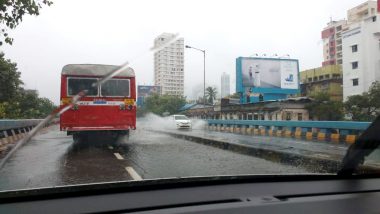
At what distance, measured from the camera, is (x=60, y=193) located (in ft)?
7.12

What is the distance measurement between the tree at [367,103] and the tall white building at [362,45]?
0.33 meters

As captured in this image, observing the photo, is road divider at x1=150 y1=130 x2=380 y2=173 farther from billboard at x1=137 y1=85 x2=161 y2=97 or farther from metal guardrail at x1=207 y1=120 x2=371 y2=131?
billboard at x1=137 y1=85 x2=161 y2=97

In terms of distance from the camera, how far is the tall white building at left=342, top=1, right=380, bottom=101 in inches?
159

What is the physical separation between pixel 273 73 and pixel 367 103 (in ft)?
24.2

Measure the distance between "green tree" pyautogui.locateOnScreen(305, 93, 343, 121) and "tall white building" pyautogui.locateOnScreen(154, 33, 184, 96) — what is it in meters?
7.13

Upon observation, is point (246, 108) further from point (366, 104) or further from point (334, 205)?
point (334, 205)

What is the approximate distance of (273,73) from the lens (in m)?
14.9

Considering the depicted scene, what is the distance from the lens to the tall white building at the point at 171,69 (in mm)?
3045

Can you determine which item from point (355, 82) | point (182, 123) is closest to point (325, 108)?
point (355, 82)

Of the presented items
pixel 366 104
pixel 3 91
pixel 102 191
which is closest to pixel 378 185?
pixel 102 191

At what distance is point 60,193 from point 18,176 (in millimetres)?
4210

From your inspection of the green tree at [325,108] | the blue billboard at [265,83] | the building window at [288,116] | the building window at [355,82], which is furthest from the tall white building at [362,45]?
the building window at [288,116]

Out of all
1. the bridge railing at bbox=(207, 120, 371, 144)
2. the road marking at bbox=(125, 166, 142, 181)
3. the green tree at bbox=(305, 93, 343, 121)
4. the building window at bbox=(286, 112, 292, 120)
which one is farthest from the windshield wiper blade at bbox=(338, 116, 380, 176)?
the building window at bbox=(286, 112, 292, 120)

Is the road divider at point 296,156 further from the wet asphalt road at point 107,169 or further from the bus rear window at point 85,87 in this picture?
the bus rear window at point 85,87
